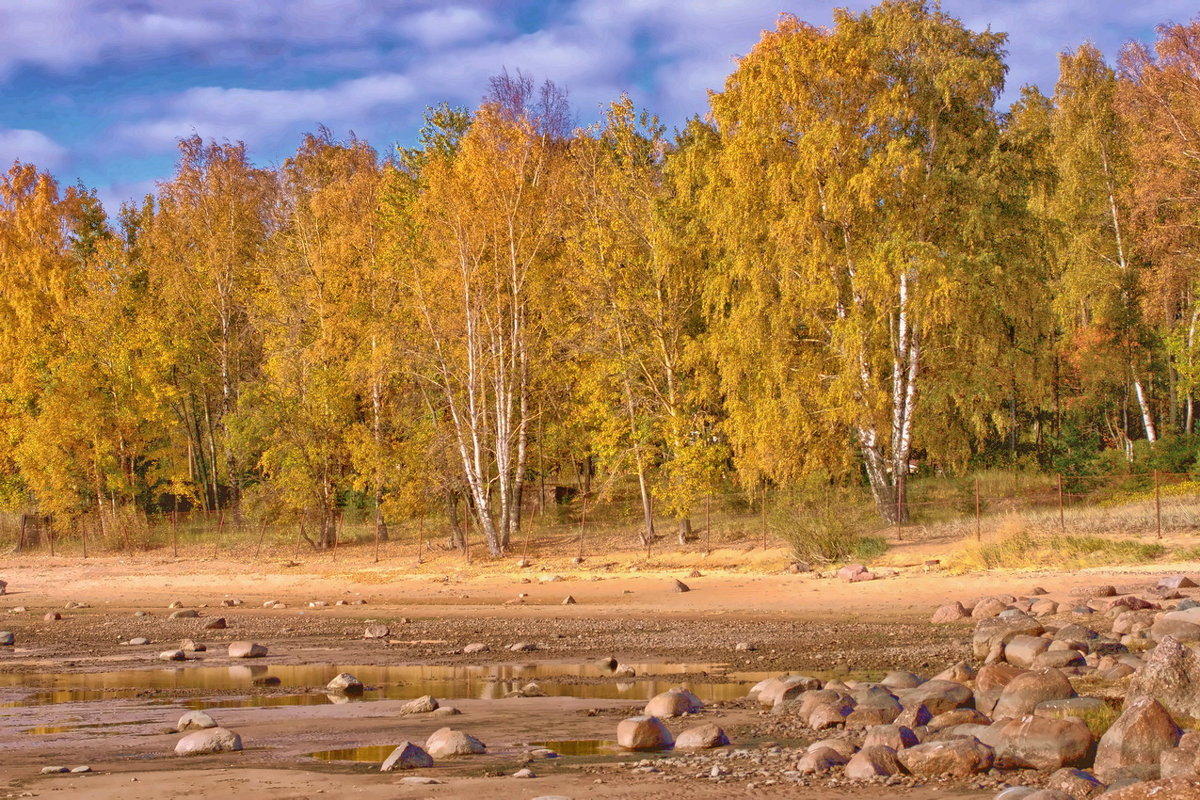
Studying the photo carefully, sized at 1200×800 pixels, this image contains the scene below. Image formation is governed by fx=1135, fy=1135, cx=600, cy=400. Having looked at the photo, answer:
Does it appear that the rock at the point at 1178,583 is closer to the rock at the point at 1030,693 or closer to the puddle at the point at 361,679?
the puddle at the point at 361,679

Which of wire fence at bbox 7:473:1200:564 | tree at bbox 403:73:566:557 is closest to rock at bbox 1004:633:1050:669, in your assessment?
wire fence at bbox 7:473:1200:564

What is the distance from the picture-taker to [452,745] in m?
9.32

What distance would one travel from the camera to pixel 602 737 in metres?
10.2

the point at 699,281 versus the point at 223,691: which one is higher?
the point at 699,281

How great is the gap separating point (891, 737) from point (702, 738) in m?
1.62

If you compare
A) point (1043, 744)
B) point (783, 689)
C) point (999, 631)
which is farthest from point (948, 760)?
point (999, 631)

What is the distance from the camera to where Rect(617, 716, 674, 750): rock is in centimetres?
952

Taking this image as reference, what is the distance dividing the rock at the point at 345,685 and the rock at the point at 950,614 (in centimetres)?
900

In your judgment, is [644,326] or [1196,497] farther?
A: [644,326]

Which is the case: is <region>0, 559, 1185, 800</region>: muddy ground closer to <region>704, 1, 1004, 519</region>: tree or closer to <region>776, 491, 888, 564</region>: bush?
<region>776, 491, 888, 564</region>: bush

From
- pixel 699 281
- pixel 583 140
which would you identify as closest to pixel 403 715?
pixel 699 281

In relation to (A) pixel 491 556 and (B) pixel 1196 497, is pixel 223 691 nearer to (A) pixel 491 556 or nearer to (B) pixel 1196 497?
(A) pixel 491 556

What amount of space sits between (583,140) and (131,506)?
2157 centimetres

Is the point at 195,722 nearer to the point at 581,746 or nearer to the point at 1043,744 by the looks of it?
the point at 581,746
